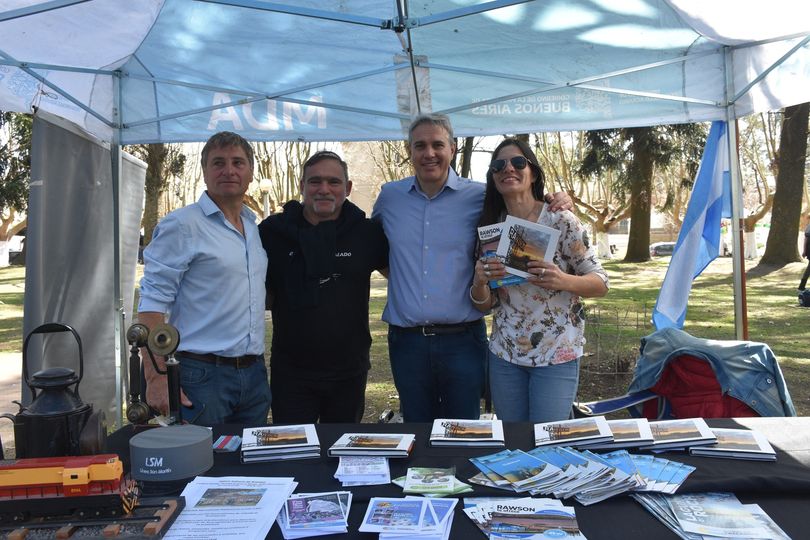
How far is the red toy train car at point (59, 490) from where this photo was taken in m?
1.51

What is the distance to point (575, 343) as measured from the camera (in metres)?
2.88

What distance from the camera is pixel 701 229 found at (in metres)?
4.62

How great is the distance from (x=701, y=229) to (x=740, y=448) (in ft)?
9.61

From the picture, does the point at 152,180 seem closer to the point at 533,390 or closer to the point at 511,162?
the point at 511,162

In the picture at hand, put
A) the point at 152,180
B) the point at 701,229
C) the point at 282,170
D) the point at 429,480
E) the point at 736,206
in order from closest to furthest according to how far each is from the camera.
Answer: the point at 429,480
the point at 736,206
the point at 701,229
the point at 152,180
the point at 282,170

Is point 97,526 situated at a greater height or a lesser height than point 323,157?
lesser

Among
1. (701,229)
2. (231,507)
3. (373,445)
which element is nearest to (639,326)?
(701,229)

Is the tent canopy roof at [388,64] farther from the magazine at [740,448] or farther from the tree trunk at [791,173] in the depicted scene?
the tree trunk at [791,173]

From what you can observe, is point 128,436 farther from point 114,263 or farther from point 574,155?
point 574,155

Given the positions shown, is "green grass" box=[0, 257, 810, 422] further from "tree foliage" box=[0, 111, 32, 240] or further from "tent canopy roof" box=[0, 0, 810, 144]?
"tree foliage" box=[0, 111, 32, 240]

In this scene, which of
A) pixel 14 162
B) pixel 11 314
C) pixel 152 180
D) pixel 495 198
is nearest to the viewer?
pixel 495 198

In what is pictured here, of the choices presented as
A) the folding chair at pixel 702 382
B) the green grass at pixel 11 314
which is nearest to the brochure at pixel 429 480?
the folding chair at pixel 702 382

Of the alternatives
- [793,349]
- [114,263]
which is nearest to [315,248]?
[114,263]

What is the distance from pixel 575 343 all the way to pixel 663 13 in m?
2.26
